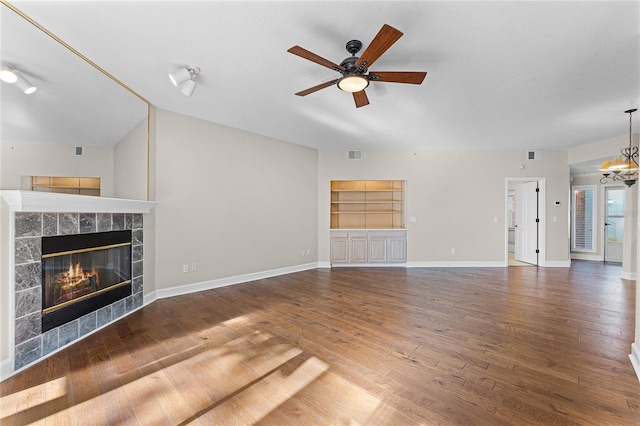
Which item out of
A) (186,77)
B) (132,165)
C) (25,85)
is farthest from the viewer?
Result: (132,165)

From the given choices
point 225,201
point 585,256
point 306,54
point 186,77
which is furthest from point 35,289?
point 585,256

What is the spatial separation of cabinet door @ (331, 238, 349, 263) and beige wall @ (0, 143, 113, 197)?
4.37m

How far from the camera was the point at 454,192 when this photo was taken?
6.46 meters

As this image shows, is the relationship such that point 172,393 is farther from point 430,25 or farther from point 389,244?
point 389,244

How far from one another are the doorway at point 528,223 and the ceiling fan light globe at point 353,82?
18.1 feet

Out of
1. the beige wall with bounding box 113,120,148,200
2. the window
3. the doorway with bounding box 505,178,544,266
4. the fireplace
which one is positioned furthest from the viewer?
the window

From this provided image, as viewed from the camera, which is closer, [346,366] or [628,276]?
[346,366]

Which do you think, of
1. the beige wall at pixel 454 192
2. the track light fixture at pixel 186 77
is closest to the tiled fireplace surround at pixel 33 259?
the track light fixture at pixel 186 77

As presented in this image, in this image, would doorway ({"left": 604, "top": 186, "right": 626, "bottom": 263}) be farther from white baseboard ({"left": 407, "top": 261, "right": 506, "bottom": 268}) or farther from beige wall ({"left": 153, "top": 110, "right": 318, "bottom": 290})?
beige wall ({"left": 153, "top": 110, "right": 318, "bottom": 290})

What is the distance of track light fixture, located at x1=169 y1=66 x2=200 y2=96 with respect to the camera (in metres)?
2.83

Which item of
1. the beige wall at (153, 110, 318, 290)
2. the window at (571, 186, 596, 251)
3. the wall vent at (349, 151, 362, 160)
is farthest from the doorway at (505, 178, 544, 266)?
the beige wall at (153, 110, 318, 290)

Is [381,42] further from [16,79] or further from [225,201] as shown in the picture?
[225,201]

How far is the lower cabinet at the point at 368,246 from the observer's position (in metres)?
6.48

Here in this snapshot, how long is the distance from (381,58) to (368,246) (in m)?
4.43
